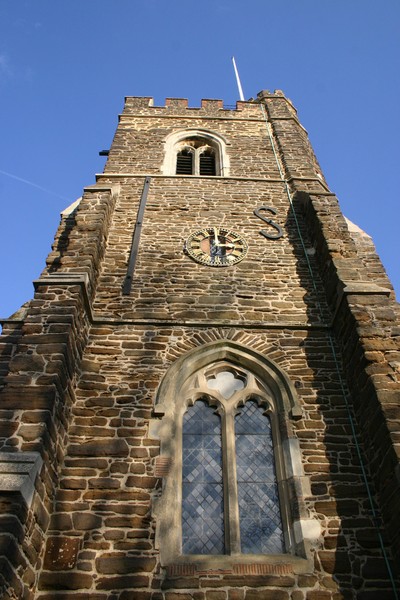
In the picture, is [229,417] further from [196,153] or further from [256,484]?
[196,153]

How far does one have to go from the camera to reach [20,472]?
17.2ft

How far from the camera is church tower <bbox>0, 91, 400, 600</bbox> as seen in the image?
5.54 meters

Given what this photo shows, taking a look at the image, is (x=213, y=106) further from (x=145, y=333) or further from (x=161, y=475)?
(x=161, y=475)

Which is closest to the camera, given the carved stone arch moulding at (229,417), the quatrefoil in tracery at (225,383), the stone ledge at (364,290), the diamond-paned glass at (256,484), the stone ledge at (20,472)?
the stone ledge at (20,472)

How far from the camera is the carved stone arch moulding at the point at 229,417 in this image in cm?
580

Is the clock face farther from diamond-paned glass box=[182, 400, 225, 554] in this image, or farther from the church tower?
diamond-paned glass box=[182, 400, 225, 554]

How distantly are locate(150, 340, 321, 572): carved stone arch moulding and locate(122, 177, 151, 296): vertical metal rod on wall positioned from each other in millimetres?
2030

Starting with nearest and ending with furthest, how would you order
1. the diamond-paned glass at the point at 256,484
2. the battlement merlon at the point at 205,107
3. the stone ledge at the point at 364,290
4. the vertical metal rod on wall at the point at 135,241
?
the diamond-paned glass at the point at 256,484 → the stone ledge at the point at 364,290 → the vertical metal rod on wall at the point at 135,241 → the battlement merlon at the point at 205,107

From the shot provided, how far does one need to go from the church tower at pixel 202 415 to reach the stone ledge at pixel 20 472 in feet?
0.06

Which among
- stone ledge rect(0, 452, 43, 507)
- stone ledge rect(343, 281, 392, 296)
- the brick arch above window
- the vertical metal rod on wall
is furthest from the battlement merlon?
stone ledge rect(0, 452, 43, 507)

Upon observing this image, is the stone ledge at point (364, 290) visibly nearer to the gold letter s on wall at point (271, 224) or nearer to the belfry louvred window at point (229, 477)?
the belfry louvred window at point (229, 477)

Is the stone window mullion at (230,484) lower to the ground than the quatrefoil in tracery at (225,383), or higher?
lower

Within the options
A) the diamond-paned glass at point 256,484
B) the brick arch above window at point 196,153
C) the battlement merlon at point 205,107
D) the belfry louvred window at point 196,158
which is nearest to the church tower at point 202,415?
the diamond-paned glass at point 256,484

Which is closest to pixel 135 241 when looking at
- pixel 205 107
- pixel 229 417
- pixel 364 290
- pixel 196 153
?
pixel 229 417
